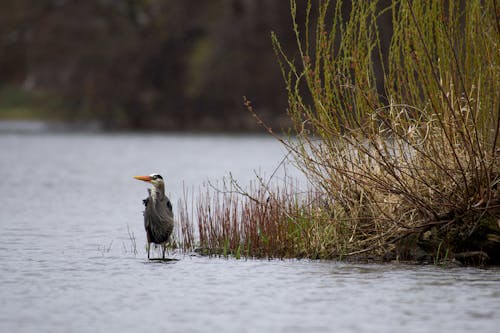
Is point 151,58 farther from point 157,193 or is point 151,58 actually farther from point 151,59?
point 157,193

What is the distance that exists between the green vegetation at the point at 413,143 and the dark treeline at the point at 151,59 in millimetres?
42998

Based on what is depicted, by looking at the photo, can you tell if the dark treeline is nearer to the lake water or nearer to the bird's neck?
the lake water

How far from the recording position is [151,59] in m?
62.2

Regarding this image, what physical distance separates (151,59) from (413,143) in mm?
49764

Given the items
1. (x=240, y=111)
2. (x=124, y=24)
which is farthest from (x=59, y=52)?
(x=240, y=111)

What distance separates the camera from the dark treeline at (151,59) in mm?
57844

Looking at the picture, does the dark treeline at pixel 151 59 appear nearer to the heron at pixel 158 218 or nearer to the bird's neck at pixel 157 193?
the bird's neck at pixel 157 193

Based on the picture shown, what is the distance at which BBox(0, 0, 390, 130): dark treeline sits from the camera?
5784 cm

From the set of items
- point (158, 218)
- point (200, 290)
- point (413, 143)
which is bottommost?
point (200, 290)

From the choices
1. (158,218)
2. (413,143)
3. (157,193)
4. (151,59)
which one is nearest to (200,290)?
(158,218)

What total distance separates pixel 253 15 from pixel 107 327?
47.5 meters

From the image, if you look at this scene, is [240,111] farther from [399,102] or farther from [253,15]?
[399,102]

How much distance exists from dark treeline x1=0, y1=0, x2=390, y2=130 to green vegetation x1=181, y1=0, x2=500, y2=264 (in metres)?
43.0

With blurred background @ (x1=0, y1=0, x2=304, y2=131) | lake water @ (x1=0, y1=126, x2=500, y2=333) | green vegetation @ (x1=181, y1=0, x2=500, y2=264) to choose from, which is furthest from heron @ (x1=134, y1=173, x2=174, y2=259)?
blurred background @ (x1=0, y1=0, x2=304, y2=131)
